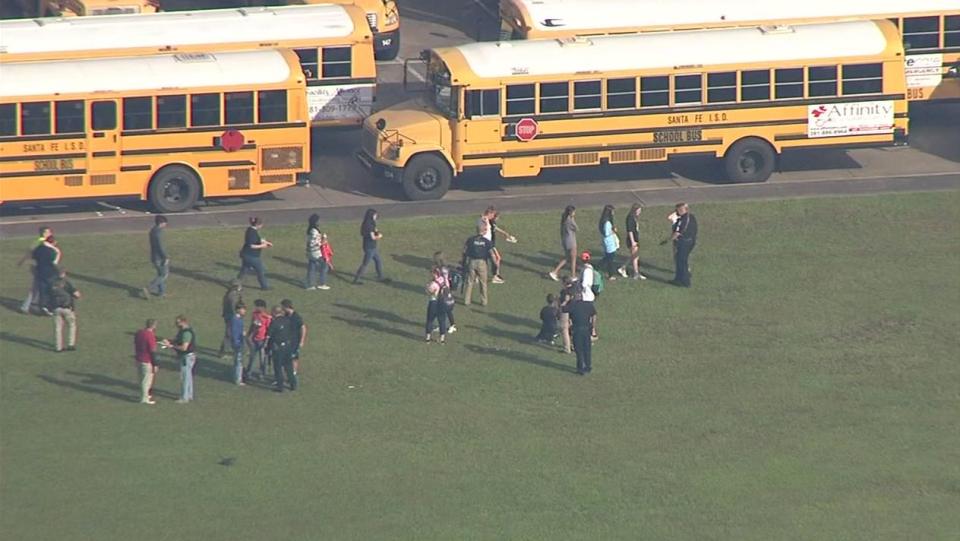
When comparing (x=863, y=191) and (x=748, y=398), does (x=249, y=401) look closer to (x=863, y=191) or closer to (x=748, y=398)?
(x=748, y=398)

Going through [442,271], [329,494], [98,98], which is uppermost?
[98,98]

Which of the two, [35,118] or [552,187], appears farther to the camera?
[552,187]

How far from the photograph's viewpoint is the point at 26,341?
34.5 m

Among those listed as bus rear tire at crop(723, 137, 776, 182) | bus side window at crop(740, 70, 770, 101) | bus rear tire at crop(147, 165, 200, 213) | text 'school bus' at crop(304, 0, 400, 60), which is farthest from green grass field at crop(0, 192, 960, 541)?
text 'school bus' at crop(304, 0, 400, 60)

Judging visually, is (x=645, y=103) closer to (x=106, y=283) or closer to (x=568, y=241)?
(x=568, y=241)

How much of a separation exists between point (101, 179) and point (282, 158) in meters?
3.45

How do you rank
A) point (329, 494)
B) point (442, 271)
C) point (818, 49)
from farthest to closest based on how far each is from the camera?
point (818, 49), point (442, 271), point (329, 494)

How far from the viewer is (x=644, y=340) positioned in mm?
35562

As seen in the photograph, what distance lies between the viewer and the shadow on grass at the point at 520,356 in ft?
113

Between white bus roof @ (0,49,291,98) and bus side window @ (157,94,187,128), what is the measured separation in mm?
242

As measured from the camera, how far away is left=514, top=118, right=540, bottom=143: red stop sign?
42406 mm

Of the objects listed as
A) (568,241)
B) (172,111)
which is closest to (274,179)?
(172,111)

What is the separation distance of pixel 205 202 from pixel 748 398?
13.3 meters

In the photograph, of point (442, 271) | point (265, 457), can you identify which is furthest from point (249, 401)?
point (442, 271)
